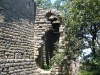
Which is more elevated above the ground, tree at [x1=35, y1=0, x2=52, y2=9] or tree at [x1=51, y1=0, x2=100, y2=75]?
tree at [x1=35, y1=0, x2=52, y2=9]

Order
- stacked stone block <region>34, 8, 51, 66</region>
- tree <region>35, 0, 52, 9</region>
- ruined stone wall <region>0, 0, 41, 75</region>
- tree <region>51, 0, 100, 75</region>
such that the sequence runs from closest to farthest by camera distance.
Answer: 1. ruined stone wall <region>0, 0, 41, 75</region>
2. tree <region>51, 0, 100, 75</region>
3. stacked stone block <region>34, 8, 51, 66</region>
4. tree <region>35, 0, 52, 9</region>

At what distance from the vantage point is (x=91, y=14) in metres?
10.4

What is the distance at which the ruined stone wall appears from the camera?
380 inches

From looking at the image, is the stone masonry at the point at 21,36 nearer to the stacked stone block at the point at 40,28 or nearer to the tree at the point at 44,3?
the stacked stone block at the point at 40,28

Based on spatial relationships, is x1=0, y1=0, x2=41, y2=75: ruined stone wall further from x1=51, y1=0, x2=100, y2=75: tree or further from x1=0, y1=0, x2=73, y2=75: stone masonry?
x1=51, y1=0, x2=100, y2=75: tree

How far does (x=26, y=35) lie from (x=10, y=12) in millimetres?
2079

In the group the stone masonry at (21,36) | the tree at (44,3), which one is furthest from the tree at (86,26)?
the tree at (44,3)

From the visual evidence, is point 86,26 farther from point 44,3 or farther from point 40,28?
point 44,3

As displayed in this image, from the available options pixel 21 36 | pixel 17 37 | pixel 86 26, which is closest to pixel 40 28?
pixel 21 36

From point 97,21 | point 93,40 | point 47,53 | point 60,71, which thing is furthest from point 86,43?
point 47,53

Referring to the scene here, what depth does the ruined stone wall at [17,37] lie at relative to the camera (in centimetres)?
966

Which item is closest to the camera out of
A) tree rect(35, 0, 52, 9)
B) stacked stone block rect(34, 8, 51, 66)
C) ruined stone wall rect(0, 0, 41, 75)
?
ruined stone wall rect(0, 0, 41, 75)

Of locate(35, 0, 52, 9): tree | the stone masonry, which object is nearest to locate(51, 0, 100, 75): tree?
the stone masonry

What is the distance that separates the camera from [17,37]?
36.2 ft
